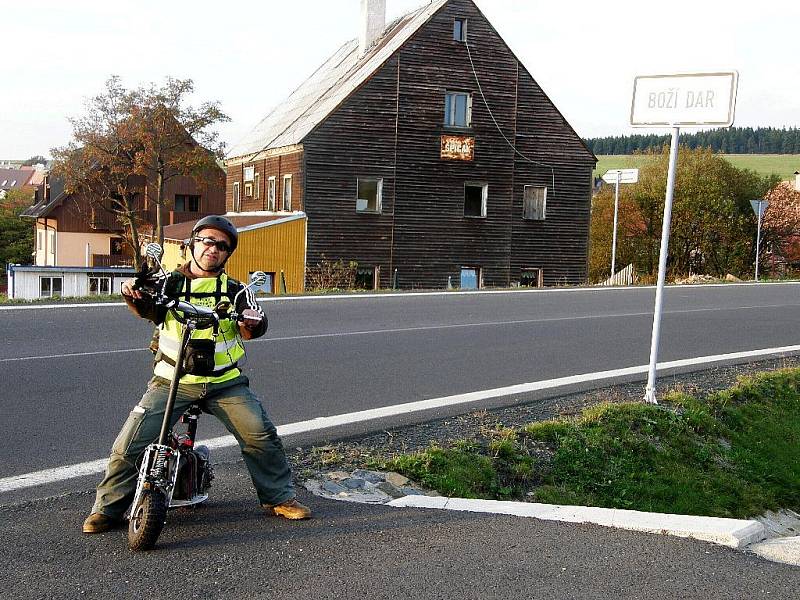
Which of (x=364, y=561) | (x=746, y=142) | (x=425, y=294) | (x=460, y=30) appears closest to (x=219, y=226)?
(x=364, y=561)

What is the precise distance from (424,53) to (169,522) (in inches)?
1350

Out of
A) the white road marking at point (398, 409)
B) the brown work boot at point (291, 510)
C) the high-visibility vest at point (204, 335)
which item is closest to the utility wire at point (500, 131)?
the white road marking at point (398, 409)

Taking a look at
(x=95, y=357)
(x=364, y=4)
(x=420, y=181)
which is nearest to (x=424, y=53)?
(x=420, y=181)

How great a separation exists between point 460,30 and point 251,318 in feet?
115

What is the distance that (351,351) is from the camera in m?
11.9

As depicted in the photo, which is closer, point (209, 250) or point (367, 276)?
point (209, 250)

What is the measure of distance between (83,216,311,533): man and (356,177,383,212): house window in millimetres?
32237

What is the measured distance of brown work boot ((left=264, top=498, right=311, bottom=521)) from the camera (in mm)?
5082

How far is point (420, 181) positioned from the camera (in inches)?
1491

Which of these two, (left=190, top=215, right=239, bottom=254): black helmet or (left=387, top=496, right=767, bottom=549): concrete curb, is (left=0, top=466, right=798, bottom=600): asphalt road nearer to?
(left=387, top=496, right=767, bottom=549): concrete curb

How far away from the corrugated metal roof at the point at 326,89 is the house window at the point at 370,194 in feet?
10.2

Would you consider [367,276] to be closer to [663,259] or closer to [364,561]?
[663,259]

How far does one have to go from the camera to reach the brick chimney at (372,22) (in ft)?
144

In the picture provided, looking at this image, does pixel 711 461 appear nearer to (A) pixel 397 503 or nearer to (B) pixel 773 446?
(B) pixel 773 446
